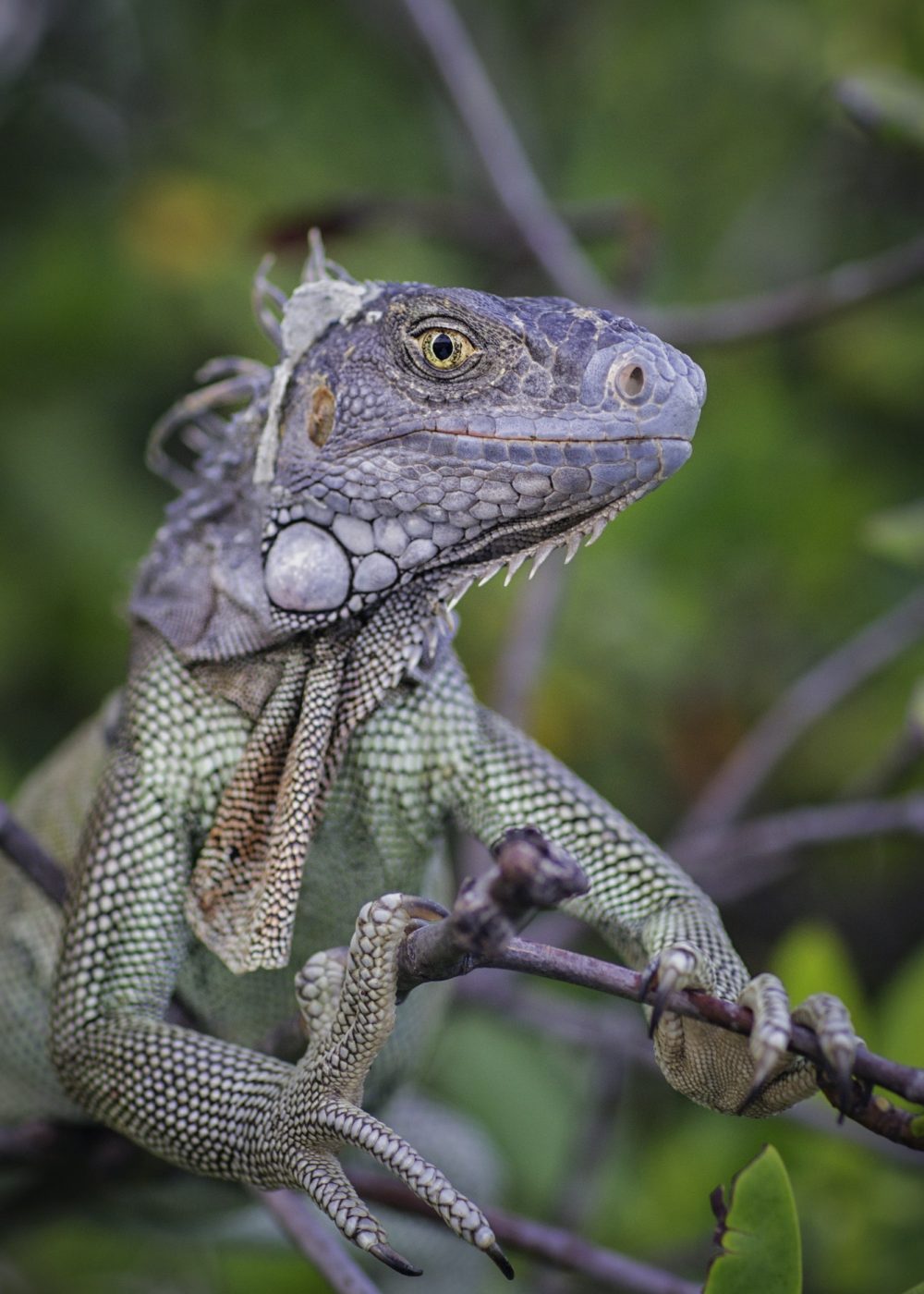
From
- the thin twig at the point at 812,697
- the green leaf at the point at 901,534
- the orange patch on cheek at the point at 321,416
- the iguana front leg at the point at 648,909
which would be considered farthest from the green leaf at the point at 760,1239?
the thin twig at the point at 812,697

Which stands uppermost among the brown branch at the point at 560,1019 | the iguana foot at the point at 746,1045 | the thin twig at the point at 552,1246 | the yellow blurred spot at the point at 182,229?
the yellow blurred spot at the point at 182,229

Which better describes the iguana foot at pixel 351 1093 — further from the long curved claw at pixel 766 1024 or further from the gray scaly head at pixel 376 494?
the long curved claw at pixel 766 1024

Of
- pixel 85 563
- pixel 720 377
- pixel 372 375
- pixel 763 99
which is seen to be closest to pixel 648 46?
pixel 763 99

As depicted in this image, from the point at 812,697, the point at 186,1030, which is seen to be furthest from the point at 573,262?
the point at 186,1030

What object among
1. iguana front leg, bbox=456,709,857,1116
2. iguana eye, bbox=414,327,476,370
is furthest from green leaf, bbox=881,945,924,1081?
iguana eye, bbox=414,327,476,370

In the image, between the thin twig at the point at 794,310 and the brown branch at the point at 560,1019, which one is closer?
the brown branch at the point at 560,1019

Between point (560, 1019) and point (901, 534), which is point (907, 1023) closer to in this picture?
point (560, 1019)
